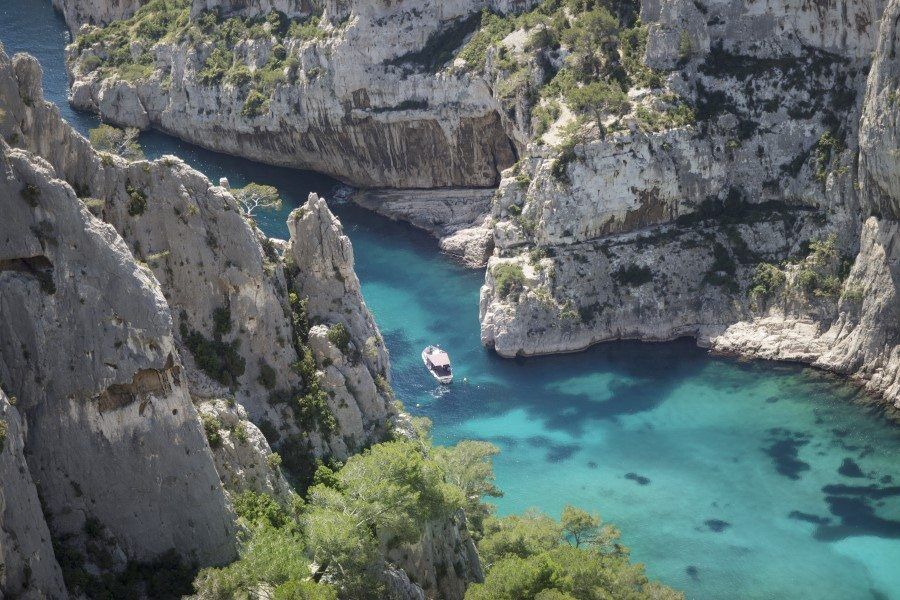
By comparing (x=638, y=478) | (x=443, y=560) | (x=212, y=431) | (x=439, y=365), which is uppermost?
(x=212, y=431)

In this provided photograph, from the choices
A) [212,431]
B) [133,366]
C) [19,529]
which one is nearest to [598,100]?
[212,431]

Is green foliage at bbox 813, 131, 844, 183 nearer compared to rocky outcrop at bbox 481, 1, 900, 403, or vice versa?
rocky outcrop at bbox 481, 1, 900, 403

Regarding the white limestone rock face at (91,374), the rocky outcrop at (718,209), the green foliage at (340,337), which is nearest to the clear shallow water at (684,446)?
the rocky outcrop at (718,209)

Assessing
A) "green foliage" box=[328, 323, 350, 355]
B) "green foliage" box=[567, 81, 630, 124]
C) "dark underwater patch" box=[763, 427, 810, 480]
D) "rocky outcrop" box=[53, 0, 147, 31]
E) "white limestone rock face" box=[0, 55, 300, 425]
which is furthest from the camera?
"rocky outcrop" box=[53, 0, 147, 31]

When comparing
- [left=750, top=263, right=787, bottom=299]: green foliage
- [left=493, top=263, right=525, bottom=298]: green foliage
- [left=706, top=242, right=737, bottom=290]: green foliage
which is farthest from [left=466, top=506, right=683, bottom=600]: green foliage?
[left=706, top=242, right=737, bottom=290]: green foliage

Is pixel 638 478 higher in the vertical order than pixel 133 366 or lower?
lower

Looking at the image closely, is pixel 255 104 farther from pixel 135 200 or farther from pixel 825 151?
pixel 135 200

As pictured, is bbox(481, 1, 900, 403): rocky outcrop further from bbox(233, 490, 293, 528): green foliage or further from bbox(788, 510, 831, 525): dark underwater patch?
bbox(233, 490, 293, 528): green foliage
